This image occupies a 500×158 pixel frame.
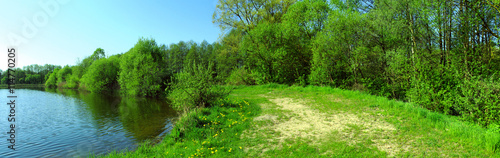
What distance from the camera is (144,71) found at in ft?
98.3

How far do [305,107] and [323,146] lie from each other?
5.01m

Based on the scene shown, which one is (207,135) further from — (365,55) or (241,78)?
(241,78)

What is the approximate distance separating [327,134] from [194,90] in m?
7.01

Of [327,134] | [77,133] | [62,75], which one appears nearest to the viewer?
[327,134]

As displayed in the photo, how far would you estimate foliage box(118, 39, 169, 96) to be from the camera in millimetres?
29250

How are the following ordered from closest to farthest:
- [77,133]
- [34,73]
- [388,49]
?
1. [77,133]
2. [388,49]
3. [34,73]

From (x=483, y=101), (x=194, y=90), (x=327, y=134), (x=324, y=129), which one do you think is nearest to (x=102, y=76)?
(x=194, y=90)

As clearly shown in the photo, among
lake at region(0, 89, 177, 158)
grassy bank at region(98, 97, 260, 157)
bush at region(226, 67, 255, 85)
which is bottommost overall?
lake at region(0, 89, 177, 158)

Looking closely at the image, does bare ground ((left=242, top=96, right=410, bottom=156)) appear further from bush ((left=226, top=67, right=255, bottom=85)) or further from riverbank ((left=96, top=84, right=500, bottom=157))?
bush ((left=226, top=67, right=255, bottom=85))

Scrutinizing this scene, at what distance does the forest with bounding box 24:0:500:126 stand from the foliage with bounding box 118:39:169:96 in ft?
0.44

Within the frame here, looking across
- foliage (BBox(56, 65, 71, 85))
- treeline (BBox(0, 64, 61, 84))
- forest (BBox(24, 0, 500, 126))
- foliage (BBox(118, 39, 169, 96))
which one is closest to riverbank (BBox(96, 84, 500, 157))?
A: forest (BBox(24, 0, 500, 126))

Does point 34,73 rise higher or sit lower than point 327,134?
higher

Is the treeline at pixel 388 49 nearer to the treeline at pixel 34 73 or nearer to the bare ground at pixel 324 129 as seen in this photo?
the bare ground at pixel 324 129

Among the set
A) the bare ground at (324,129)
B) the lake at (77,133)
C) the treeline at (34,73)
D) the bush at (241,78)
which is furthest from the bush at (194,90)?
the treeline at (34,73)
